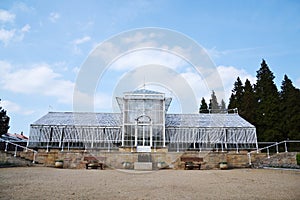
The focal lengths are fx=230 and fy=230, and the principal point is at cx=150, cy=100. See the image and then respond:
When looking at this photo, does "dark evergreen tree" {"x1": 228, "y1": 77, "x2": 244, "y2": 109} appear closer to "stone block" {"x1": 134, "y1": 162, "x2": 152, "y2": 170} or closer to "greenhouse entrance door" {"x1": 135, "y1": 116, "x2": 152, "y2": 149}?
"greenhouse entrance door" {"x1": 135, "y1": 116, "x2": 152, "y2": 149}

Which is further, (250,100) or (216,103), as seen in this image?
(216,103)

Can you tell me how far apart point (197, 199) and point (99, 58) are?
28.5 feet

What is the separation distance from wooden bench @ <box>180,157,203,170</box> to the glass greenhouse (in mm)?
4986

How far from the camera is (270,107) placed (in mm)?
27266

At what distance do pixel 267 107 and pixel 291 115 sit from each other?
8.61 feet

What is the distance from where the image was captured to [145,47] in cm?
1334

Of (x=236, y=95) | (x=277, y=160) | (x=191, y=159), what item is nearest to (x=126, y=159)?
(x=191, y=159)

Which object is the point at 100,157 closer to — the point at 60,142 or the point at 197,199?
the point at 60,142

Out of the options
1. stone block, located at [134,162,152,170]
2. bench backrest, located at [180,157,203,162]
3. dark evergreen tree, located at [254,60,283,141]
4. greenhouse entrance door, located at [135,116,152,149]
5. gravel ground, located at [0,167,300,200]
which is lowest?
stone block, located at [134,162,152,170]

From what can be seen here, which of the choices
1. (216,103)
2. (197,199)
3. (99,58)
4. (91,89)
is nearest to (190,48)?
(99,58)

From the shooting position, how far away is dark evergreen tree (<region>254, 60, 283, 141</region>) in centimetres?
2614

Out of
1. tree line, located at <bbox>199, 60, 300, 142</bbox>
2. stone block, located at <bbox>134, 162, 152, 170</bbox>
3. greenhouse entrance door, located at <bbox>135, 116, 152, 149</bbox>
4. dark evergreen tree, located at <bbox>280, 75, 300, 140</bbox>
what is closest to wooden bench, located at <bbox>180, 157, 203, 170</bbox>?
stone block, located at <bbox>134, 162, 152, 170</bbox>

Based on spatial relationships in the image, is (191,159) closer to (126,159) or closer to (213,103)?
(126,159)

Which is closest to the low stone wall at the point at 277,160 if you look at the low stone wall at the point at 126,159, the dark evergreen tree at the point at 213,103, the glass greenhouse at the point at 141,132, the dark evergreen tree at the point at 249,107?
the low stone wall at the point at 126,159
